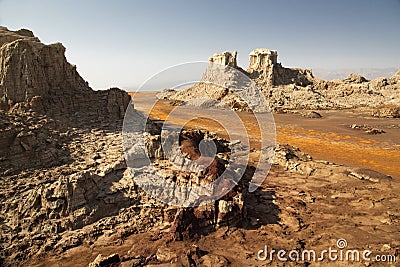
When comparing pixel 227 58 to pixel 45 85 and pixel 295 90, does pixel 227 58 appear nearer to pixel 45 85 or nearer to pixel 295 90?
pixel 295 90

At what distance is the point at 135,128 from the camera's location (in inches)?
452

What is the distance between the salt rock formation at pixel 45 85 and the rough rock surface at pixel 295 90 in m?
25.3

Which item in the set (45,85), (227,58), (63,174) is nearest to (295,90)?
(227,58)

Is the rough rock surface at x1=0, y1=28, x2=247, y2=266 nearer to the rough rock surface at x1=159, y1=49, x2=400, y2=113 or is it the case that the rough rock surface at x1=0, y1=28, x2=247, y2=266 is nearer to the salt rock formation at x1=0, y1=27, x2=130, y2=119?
the salt rock formation at x1=0, y1=27, x2=130, y2=119

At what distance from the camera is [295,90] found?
128 feet

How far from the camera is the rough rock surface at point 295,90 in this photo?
35625 mm

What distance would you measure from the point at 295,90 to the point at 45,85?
35.2 m

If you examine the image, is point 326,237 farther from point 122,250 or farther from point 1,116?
point 1,116

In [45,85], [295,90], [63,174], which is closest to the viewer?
[63,174]

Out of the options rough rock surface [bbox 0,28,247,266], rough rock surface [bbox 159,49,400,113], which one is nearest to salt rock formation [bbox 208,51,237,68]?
rough rock surface [bbox 159,49,400,113]

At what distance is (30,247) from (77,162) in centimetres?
311

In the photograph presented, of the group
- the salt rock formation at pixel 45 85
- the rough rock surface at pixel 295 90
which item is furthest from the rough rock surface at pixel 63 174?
the rough rock surface at pixel 295 90

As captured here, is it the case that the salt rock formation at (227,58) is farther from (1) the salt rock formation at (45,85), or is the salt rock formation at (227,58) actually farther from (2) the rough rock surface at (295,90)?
(1) the salt rock formation at (45,85)

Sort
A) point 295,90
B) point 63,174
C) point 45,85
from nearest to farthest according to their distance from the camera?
1. point 63,174
2. point 45,85
3. point 295,90
